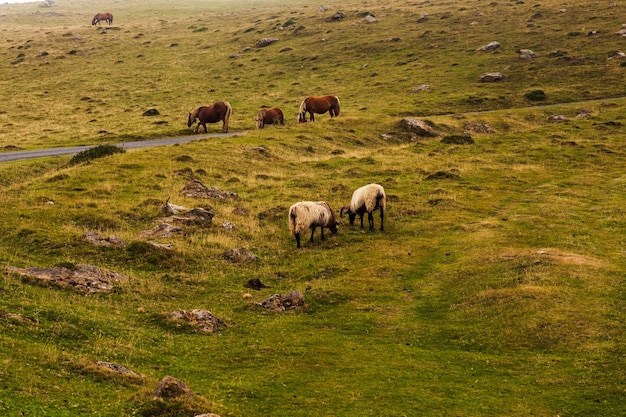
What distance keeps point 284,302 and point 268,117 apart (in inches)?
1584

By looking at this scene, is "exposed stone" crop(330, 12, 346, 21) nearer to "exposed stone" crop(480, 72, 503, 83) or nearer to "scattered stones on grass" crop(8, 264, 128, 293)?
"exposed stone" crop(480, 72, 503, 83)

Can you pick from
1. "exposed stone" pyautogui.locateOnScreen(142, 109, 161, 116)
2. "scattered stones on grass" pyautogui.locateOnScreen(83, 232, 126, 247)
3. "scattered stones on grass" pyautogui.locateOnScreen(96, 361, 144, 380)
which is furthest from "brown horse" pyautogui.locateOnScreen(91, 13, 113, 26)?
"scattered stones on grass" pyautogui.locateOnScreen(96, 361, 144, 380)

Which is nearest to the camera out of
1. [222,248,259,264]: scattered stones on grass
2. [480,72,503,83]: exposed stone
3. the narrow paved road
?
[222,248,259,264]: scattered stones on grass

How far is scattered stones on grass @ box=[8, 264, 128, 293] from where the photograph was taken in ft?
66.3

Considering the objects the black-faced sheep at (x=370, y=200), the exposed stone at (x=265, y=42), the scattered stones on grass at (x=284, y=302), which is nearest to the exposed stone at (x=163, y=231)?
the scattered stones on grass at (x=284, y=302)

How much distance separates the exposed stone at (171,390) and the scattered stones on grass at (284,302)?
8576mm

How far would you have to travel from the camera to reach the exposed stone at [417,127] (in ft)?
195

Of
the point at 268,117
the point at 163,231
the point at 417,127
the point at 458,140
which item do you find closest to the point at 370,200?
the point at 163,231

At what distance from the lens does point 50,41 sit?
423 ft

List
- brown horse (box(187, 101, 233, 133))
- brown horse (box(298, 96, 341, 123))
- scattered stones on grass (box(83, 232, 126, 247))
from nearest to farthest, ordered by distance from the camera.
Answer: scattered stones on grass (box(83, 232, 126, 247)) < brown horse (box(187, 101, 233, 133)) < brown horse (box(298, 96, 341, 123))

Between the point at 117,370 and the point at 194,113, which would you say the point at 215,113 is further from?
the point at 117,370

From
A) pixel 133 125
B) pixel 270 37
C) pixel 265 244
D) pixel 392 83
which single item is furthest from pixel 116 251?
pixel 270 37

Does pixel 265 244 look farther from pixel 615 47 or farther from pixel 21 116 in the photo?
pixel 615 47

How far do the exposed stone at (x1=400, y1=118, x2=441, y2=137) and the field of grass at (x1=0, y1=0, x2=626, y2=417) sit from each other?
1248mm
